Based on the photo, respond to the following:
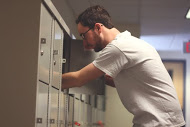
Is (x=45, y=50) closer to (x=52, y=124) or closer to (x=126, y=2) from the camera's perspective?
(x=52, y=124)

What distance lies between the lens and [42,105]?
1.60 metres

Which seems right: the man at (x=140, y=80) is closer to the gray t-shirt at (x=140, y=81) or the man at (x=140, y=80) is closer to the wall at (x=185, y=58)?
the gray t-shirt at (x=140, y=81)

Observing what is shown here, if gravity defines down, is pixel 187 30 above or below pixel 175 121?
above

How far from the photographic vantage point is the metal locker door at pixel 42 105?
1.51m

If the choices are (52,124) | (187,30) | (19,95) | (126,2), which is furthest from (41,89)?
(187,30)

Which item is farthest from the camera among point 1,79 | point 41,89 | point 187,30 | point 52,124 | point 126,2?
point 187,30

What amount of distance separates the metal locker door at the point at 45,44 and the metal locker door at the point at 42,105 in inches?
1.6

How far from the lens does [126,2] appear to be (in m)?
5.15

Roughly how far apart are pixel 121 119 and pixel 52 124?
411 centimetres

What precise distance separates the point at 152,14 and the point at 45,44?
429 centimetres

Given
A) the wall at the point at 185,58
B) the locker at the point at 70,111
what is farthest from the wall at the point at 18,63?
the wall at the point at 185,58

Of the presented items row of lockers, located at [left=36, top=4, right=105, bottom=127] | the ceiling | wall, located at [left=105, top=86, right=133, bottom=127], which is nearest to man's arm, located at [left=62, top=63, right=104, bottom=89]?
row of lockers, located at [left=36, top=4, right=105, bottom=127]

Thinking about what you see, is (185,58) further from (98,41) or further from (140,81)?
(140,81)

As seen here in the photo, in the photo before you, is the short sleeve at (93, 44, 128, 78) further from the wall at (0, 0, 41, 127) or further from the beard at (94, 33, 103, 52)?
the wall at (0, 0, 41, 127)
